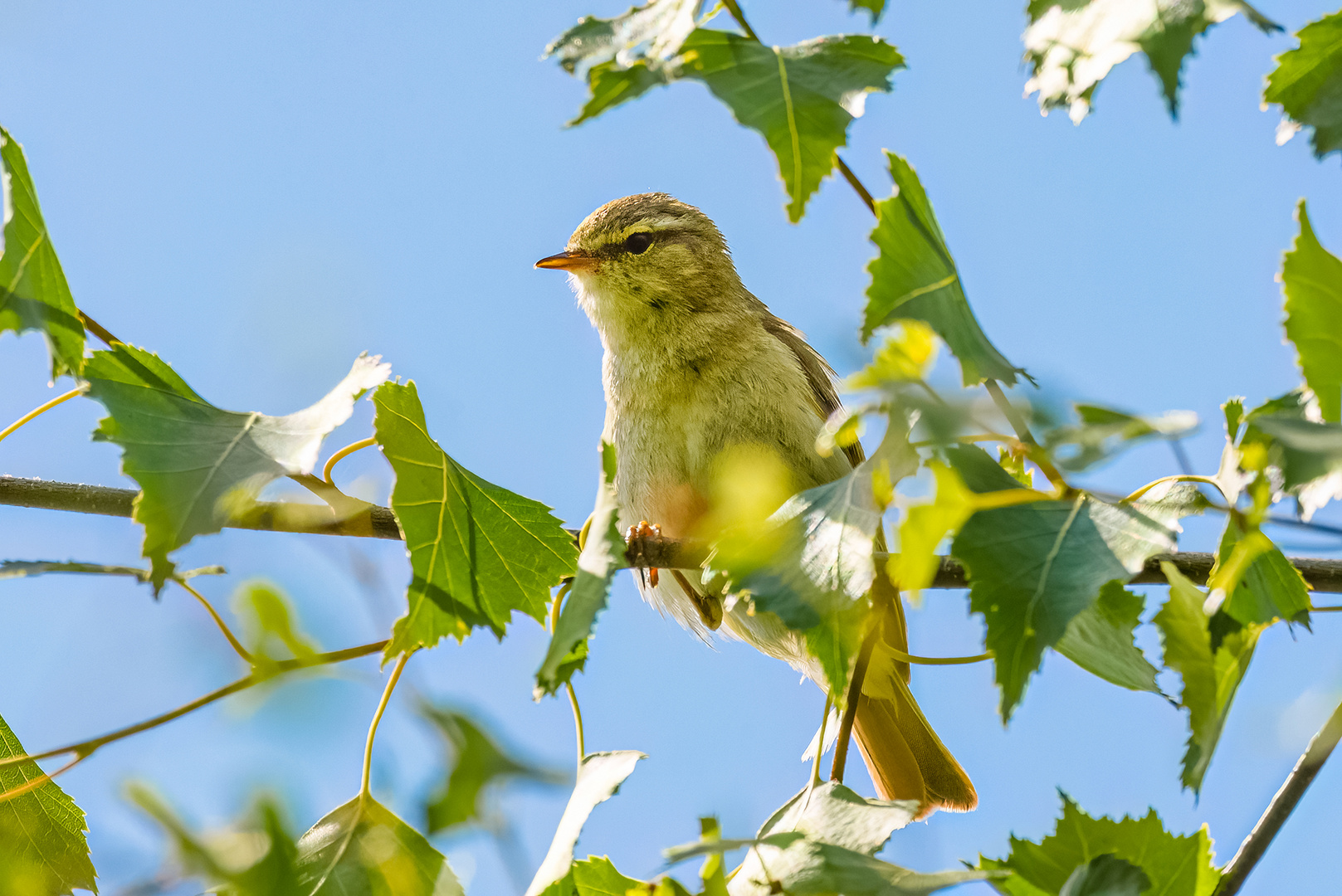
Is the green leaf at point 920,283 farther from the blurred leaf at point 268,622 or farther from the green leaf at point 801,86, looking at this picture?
the blurred leaf at point 268,622

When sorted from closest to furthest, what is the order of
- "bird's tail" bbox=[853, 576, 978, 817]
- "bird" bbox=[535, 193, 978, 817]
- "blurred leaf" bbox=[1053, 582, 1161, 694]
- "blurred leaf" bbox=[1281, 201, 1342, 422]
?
"blurred leaf" bbox=[1281, 201, 1342, 422] < "blurred leaf" bbox=[1053, 582, 1161, 694] < "bird" bbox=[535, 193, 978, 817] < "bird's tail" bbox=[853, 576, 978, 817]

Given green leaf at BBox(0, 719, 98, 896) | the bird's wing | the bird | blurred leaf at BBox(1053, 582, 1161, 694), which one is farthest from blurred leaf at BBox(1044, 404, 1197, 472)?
the bird's wing

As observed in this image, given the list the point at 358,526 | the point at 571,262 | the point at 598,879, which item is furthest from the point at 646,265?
the point at 598,879

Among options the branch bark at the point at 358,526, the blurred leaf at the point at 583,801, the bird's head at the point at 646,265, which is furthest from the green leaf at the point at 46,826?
the bird's head at the point at 646,265

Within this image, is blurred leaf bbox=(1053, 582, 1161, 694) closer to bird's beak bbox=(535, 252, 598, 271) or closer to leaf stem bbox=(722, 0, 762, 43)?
leaf stem bbox=(722, 0, 762, 43)

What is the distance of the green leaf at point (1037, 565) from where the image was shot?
4.21 ft

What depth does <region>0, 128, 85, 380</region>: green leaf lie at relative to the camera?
173 centimetres

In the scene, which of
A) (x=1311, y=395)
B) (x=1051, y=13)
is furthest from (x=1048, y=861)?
(x=1051, y=13)

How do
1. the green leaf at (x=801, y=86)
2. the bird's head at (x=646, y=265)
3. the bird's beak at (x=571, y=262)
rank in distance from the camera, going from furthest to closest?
the bird's beak at (x=571, y=262)
the bird's head at (x=646, y=265)
the green leaf at (x=801, y=86)

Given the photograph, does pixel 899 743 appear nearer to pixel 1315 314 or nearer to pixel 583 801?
pixel 583 801

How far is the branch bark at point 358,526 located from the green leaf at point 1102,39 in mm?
937

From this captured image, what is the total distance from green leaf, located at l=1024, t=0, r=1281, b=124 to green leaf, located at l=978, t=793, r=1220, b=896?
97cm

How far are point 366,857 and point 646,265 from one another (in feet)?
10.8

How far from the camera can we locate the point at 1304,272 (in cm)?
138
